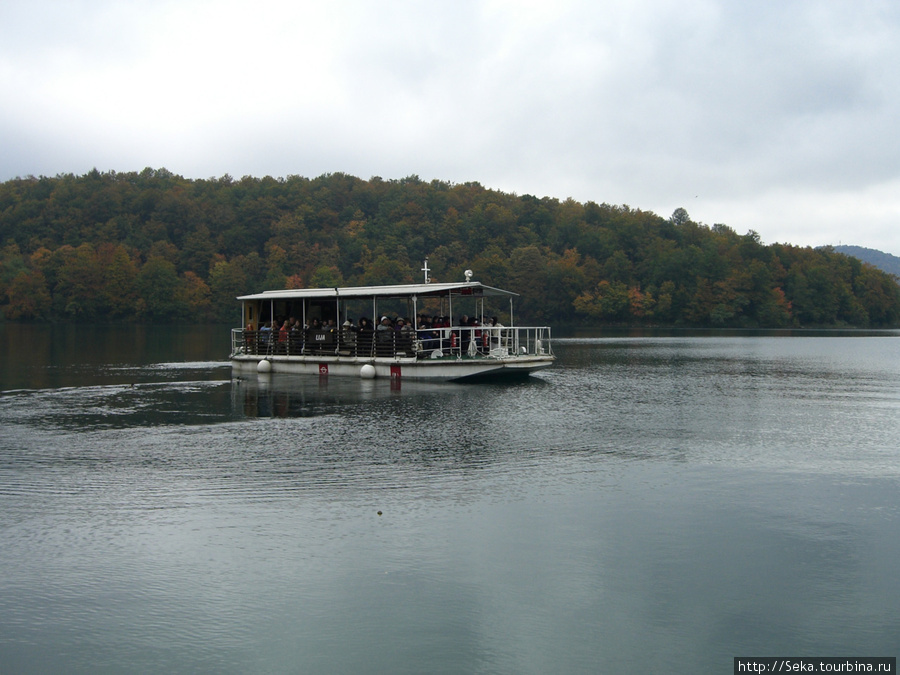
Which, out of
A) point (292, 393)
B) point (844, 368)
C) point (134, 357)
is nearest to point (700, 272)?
point (844, 368)

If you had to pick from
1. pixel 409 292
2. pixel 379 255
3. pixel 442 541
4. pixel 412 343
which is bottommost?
pixel 442 541

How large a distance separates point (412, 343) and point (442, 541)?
728 inches

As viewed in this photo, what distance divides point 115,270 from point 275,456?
11319 centimetres

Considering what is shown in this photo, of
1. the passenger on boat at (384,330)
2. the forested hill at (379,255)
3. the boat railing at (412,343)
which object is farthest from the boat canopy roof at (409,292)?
the forested hill at (379,255)

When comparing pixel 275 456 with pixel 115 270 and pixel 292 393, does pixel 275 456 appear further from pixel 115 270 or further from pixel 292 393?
pixel 115 270

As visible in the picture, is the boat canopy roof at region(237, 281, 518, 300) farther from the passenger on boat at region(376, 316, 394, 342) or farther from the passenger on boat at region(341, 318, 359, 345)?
the passenger on boat at region(341, 318, 359, 345)

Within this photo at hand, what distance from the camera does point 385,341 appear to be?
28938 mm

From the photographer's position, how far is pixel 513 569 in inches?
365

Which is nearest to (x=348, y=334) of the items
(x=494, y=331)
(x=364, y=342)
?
(x=364, y=342)

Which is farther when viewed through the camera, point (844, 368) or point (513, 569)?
point (844, 368)

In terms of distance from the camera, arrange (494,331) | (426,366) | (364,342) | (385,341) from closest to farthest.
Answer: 1. (426,366)
2. (385,341)
3. (364,342)
4. (494,331)

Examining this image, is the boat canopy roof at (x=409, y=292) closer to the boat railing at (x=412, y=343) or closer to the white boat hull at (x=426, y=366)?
the boat railing at (x=412, y=343)

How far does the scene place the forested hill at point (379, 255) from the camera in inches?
4579

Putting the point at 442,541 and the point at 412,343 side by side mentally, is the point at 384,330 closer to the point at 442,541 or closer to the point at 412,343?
the point at 412,343
